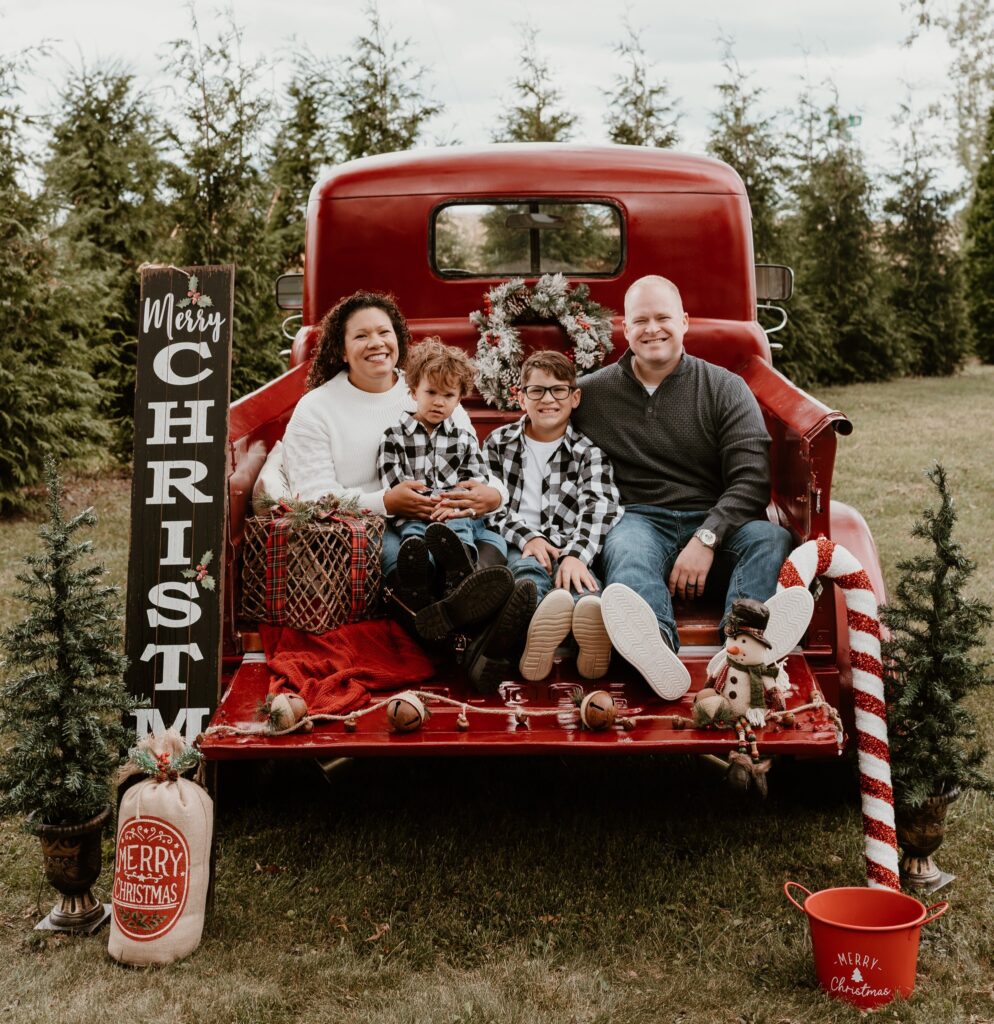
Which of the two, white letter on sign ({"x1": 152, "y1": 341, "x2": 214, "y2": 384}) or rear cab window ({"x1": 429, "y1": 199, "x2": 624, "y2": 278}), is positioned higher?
rear cab window ({"x1": 429, "y1": 199, "x2": 624, "y2": 278})

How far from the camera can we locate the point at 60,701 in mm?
3150

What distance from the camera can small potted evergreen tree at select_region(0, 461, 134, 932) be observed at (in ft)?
10.2

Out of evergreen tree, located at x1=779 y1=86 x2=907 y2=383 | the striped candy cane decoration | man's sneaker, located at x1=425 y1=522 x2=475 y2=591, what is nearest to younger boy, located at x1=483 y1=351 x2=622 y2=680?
man's sneaker, located at x1=425 y1=522 x2=475 y2=591

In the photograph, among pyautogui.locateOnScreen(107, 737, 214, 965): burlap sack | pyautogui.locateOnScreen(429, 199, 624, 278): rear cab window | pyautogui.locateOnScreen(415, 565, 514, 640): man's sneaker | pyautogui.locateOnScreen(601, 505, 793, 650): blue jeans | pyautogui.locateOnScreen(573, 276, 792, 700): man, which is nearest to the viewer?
pyautogui.locateOnScreen(107, 737, 214, 965): burlap sack

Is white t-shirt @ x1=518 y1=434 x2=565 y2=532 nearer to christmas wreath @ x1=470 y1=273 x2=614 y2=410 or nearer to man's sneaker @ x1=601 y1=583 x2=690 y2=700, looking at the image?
christmas wreath @ x1=470 y1=273 x2=614 y2=410

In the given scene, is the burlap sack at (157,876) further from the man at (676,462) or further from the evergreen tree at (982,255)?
the evergreen tree at (982,255)

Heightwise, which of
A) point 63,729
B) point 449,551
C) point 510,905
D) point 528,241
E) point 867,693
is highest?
point 528,241

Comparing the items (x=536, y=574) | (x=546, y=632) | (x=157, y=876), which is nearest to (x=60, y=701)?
(x=157, y=876)

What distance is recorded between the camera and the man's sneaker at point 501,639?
11.0ft

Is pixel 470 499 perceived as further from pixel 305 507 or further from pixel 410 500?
pixel 305 507

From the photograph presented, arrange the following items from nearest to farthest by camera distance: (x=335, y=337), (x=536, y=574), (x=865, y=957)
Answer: (x=865, y=957) → (x=536, y=574) → (x=335, y=337)

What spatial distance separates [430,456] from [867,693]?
5.37 feet

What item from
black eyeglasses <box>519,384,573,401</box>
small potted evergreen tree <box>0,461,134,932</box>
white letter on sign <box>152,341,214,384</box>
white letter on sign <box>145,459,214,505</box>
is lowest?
small potted evergreen tree <box>0,461,134,932</box>

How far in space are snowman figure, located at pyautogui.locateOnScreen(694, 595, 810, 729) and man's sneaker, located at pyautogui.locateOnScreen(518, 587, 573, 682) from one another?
451 millimetres
